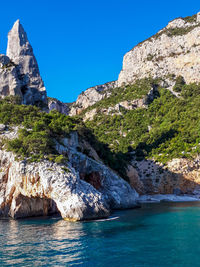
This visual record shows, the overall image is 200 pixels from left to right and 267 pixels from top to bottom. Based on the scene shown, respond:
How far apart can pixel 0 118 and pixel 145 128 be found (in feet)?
185

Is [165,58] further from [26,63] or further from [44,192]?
[44,192]

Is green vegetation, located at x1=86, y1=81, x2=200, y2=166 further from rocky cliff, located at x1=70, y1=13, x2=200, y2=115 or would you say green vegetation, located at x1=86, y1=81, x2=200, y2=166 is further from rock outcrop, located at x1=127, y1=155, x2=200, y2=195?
rocky cliff, located at x1=70, y1=13, x2=200, y2=115

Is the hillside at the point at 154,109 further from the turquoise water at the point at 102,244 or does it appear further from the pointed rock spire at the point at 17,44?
the pointed rock spire at the point at 17,44

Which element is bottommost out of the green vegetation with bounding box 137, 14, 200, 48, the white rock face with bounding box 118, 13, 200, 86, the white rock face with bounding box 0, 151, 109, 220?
the white rock face with bounding box 0, 151, 109, 220

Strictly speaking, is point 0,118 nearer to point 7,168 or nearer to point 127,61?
point 7,168

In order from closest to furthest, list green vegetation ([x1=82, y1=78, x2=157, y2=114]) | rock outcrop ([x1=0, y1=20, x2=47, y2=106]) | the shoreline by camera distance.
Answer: the shoreline
rock outcrop ([x1=0, y1=20, x2=47, y2=106])
green vegetation ([x1=82, y1=78, x2=157, y2=114])

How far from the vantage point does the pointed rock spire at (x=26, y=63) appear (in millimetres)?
65938

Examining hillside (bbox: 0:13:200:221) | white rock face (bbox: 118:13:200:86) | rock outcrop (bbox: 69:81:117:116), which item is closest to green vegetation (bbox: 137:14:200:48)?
white rock face (bbox: 118:13:200:86)

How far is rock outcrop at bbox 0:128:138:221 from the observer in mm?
28797

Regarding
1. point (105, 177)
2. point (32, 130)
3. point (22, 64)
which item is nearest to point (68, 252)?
point (32, 130)

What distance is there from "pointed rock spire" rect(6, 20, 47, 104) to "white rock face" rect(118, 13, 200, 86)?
53.1 metres

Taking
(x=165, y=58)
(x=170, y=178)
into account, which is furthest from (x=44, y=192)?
(x=165, y=58)

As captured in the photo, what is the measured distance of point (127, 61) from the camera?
12406cm

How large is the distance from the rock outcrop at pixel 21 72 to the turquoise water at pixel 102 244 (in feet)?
138
